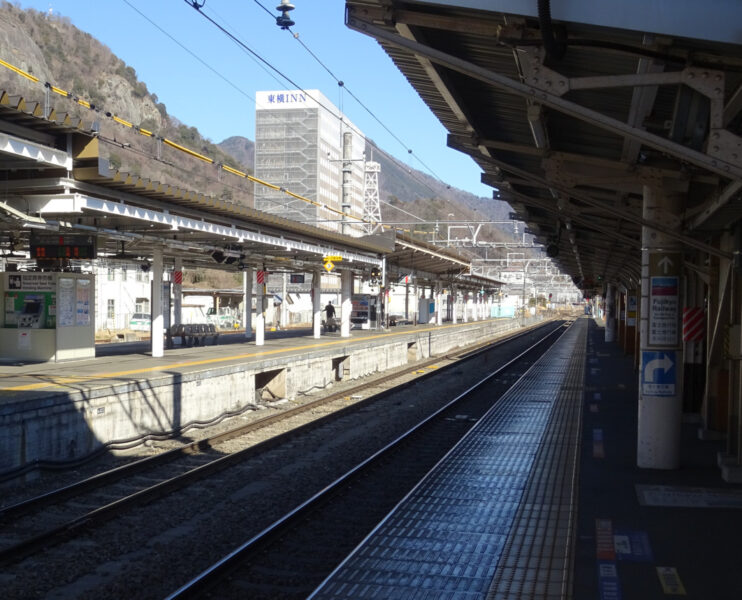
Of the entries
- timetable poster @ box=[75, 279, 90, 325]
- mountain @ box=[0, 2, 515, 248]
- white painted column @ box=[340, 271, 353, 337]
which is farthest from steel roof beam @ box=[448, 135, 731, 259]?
mountain @ box=[0, 2, 515, 248]

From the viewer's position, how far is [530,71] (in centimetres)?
623

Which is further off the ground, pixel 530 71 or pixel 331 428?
pixel 530 71

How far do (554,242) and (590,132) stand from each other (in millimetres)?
9592

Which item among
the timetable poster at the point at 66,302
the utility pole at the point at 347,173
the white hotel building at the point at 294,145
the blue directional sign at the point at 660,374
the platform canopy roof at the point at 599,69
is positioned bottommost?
the blue directional sign at the point at 660,374

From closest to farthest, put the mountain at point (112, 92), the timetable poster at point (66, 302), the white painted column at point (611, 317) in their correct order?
1. the timetable poster at point (66, 302)
2. the white painted column at point (611, 317)
3. the mountain at point (112, 92)

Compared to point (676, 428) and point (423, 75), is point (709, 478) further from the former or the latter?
point (423, 75)

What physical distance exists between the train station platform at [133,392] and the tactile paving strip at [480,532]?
5005mm

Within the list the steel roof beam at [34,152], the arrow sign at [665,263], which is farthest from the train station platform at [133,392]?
the arrow sign at [665,263]

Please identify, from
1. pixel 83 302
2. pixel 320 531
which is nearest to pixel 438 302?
pixel 83 302

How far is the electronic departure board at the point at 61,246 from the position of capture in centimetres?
1480

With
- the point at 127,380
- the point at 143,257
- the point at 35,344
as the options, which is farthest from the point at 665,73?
the point at 143,257

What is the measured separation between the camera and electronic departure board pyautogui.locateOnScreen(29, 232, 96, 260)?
48.5ft

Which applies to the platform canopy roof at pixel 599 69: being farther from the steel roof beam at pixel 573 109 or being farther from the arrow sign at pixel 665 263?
the arrow sign at pixel 665 263

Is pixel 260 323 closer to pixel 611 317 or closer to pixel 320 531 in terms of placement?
pixel 320 531
